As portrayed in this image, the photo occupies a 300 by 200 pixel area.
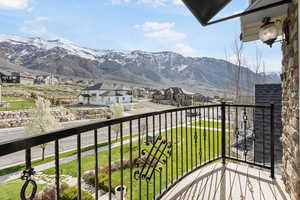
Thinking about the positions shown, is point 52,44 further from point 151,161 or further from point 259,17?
point 151,161

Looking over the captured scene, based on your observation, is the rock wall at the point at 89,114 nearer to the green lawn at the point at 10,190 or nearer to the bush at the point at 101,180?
the green lawn at the point at 10,190

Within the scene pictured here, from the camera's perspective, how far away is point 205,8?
1.67m

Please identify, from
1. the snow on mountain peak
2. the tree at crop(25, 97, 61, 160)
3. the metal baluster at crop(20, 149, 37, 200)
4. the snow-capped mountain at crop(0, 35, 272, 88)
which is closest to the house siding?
the metal baluster at crop(20, 149, 37, 200)

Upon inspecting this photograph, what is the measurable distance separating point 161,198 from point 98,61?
83568mm

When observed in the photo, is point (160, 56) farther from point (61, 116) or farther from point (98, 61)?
point (61, 116)

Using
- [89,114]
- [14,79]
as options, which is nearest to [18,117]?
[89,114]

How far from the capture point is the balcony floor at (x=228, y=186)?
1.79 metres

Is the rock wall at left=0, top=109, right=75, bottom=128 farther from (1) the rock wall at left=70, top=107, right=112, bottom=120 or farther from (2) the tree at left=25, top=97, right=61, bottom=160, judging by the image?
(2) the tree at left=25, top=97, right=61, bottom=160

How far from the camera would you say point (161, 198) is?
5.75 ft

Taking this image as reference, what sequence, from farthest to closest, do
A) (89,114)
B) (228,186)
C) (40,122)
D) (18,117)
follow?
1. (89,114)
2. (18,117)
3. (40,122)
4. (228,186)

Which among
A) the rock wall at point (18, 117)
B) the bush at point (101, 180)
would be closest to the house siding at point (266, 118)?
the bush at point (101, 180)

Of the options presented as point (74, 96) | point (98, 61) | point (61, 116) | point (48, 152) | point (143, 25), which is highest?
point (143, 25)

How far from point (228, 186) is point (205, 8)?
1.92 meters

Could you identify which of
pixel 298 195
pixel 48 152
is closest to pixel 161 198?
pixel 298 195
